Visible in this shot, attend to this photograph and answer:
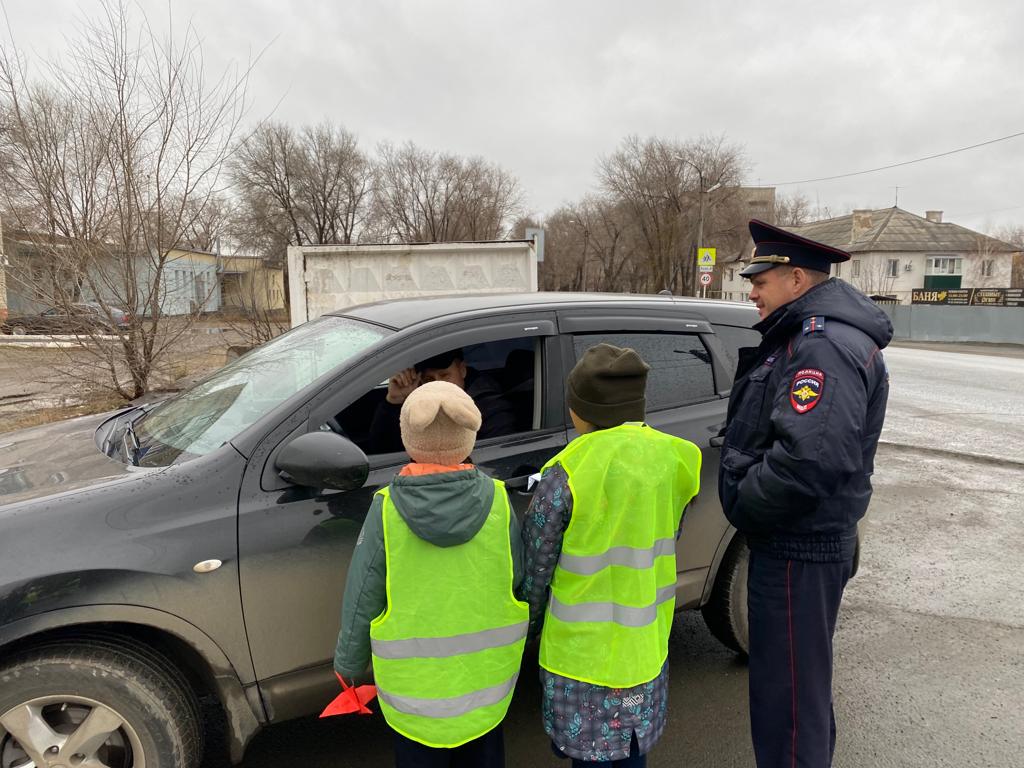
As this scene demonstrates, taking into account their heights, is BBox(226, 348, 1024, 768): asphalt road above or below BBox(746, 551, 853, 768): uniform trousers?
below

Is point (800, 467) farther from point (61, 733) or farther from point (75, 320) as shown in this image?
point (75, 320)

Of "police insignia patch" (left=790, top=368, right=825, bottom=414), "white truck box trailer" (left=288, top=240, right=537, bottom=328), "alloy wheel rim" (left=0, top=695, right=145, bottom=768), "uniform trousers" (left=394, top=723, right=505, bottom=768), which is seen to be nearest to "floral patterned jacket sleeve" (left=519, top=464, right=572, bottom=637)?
"uniform trousers" (left=394, top=723, right=505, bottom=768)

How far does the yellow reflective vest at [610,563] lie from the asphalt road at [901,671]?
970 millimetres

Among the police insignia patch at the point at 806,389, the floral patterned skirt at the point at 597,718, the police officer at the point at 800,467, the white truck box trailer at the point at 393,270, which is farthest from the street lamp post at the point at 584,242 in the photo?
the floral patterned skirt at the point at 597,718

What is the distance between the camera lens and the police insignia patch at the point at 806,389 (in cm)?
183

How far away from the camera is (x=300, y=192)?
144 feet

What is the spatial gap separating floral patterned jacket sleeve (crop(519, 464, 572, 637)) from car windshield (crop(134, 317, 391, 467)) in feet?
3.34

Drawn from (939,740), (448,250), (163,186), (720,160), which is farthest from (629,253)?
(939,740)

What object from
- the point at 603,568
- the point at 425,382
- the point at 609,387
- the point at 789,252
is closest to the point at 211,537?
the point at 425,382

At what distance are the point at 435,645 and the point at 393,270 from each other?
30.1ft

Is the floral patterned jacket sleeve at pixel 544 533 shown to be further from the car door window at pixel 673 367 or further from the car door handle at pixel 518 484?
the car door window at pixel 673 367

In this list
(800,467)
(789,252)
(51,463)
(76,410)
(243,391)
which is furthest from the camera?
(76,410)

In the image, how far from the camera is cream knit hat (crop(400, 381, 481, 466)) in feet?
5.42

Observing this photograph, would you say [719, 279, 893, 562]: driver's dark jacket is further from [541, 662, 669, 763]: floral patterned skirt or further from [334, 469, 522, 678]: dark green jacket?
[334, 469, 522, 678]: dark green jacket
